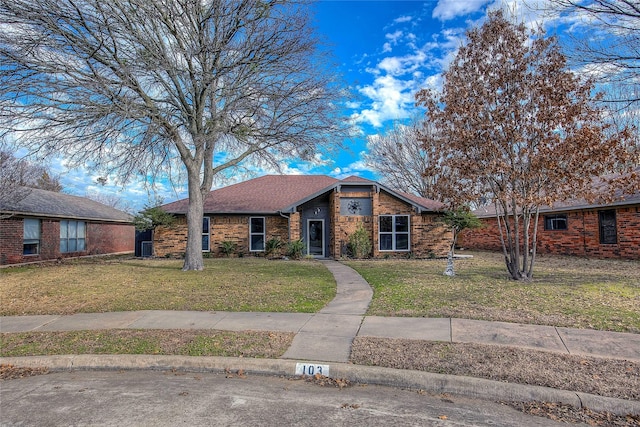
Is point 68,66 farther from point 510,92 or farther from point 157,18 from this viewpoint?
point 510,92

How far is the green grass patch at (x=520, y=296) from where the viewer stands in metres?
6.84

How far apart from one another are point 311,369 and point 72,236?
23.6m

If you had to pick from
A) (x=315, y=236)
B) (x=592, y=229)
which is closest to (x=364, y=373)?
(x=315, y=236)

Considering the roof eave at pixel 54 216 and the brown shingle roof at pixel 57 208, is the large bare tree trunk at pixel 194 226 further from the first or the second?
the roof eave at pixel 54 216

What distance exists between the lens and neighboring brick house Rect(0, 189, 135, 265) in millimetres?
18422

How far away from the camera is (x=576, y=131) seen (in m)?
9.41

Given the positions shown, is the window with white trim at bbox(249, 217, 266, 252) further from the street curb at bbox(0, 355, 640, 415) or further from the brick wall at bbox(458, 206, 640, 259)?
the street curb at bbox(0, 355, 640, 415)

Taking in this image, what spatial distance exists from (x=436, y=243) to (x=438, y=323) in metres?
13.8

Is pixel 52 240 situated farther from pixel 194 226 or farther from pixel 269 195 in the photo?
pixel 194 226

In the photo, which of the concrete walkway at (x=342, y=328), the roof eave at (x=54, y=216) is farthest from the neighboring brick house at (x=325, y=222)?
the concrete walkway at (x=342, y=328)

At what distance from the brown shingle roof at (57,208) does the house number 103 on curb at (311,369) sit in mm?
17046

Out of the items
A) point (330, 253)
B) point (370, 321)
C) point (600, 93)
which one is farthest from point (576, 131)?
point (330, 253)

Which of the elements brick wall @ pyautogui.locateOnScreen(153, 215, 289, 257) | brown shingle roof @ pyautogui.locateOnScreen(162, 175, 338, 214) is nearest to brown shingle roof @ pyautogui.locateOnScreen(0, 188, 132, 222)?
brick wall @ pyautogui.locateOnScreen(153, 215, 289, 257)

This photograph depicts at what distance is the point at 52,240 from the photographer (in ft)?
70.4
